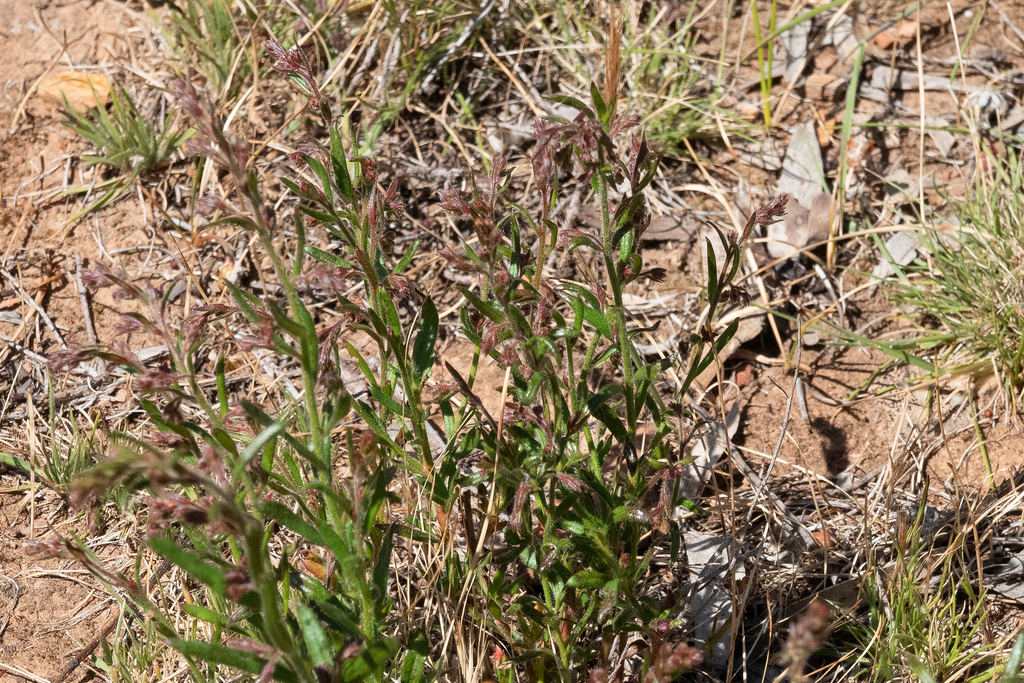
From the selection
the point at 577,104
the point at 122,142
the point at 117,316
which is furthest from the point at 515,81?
the point at 577,104

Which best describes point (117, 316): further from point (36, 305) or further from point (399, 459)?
point (399, 459)

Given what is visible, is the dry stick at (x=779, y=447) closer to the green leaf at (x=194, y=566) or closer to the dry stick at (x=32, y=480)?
the green leaf at (x=194, y=566)

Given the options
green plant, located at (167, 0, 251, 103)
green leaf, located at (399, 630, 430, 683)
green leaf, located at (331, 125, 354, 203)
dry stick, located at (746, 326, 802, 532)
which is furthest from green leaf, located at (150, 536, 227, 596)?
green plant, located at (167, 0, 251, 103)

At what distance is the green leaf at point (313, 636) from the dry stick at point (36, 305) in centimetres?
214

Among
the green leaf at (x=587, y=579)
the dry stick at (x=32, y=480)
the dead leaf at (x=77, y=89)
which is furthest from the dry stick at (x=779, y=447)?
the dead leaf at (x=77, y=89)

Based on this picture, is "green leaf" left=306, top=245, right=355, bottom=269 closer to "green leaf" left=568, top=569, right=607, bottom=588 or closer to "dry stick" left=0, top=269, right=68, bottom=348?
"green leaf" left=568, top=569, right=607, bottom=588

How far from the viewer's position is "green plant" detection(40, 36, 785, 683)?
1.40 metres

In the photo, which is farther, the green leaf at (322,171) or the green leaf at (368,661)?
the green leaf at (322,171)

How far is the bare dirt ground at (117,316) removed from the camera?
2.60 meters

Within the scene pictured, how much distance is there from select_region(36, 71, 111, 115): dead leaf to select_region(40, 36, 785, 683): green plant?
2.33 metres

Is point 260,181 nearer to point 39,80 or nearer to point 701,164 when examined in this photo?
point 39,80

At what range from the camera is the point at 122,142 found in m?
3.45

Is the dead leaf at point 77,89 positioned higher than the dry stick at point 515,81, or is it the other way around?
the dry stick at point 515,81

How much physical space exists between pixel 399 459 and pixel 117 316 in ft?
5.57
